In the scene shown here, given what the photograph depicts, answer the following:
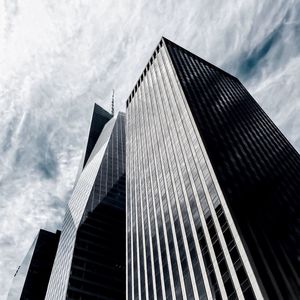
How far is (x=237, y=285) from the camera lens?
39.1 meters

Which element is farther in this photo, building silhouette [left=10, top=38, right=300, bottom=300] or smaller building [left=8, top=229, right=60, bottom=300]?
smaller building [left=8, top=229, right=60, bottom=300]

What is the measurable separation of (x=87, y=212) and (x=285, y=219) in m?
74.4

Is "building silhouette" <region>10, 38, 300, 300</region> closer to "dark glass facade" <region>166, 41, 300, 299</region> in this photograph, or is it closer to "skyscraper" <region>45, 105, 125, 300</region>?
"dark glass facade" <region>166, 41, 300, 299</region>

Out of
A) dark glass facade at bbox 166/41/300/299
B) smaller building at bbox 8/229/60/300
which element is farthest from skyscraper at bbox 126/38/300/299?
smaller building at bbox 8/229/60/300

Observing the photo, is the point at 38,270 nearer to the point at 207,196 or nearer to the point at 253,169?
the point at 253,169

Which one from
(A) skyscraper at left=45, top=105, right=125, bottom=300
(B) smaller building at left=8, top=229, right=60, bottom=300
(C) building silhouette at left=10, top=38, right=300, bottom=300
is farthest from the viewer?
(B) smaller building at left=8, top=229, right=60, bottom=300

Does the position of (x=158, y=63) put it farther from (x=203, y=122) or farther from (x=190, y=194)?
(x=190, y=194)

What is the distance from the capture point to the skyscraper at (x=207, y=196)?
42625 mm

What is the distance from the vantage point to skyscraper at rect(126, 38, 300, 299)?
42.6 m

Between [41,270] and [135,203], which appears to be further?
[41,270]

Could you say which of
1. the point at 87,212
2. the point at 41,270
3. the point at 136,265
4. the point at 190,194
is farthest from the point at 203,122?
the point at 41,270


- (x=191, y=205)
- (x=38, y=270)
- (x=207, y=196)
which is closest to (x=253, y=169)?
(x=191, y=205)

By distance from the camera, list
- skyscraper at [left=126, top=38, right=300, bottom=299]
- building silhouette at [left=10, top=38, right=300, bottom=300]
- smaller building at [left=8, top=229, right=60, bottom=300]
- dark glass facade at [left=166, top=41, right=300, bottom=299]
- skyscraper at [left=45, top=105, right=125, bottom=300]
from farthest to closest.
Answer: smaller building at [left=8, top=229, right=60, bottom=300], skyscraper at [left=45, top=105, right=125, bottom=300], building silhouette at [left=10, top=38, right=300, bottom=300], skyscraper at [left=126, top=38, right=300, bottom=299], dark glass facade at [left=166, top=41, right=300, bottom=299]

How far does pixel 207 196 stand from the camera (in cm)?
5438
